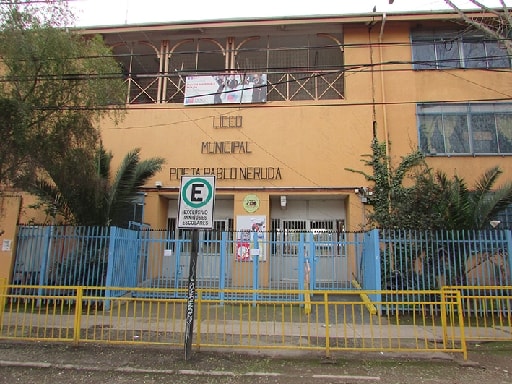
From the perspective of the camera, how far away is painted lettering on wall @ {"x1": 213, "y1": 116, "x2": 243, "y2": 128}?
47.0 feet

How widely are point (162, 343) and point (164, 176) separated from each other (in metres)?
8.34

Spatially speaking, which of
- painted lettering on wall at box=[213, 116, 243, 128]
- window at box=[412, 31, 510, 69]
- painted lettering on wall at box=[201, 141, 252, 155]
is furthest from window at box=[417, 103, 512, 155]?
painted lettering on wall at box=[213, 116, 243, 128]

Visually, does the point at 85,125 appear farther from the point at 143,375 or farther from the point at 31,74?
the point at 143,375

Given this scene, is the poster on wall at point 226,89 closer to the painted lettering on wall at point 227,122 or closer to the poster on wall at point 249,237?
the painted lettering on wall at point 227,122

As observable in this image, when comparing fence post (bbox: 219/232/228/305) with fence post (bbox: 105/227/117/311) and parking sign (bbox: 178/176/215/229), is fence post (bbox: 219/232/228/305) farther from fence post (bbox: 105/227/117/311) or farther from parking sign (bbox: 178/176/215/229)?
parking sign (bbox: 178/176/215/229)

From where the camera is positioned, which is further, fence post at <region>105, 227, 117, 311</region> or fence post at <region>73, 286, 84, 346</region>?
fence post at <region>105, 227, 117, 311</region>

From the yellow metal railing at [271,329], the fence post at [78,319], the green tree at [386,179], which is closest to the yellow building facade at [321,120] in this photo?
the green tree at [386,179]

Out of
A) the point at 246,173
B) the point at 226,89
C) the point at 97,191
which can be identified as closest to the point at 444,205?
the point at 246,173

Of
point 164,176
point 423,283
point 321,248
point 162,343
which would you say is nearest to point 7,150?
point 162,343

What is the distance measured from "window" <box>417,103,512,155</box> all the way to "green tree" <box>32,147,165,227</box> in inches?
364

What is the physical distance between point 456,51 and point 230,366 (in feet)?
45.0

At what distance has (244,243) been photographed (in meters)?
11.9

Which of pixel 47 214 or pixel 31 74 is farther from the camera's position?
pixel 47 214

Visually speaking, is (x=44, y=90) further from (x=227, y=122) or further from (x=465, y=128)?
(x=465, y=128)
